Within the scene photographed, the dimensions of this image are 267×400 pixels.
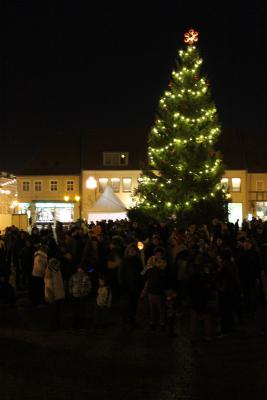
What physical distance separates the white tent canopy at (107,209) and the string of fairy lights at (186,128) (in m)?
3.44

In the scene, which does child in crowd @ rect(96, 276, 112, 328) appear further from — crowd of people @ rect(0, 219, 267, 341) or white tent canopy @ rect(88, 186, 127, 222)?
white tent canopy @ rect(88, 186, 127, 222)

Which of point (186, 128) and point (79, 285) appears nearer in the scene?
point (79, 285)

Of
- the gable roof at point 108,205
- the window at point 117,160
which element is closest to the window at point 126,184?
the window at point 117,160

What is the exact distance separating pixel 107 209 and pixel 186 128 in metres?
7.04

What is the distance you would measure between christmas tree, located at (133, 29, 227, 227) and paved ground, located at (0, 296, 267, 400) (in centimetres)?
1975

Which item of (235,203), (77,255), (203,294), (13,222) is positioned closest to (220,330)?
(203,294)

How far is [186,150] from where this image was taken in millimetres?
33625

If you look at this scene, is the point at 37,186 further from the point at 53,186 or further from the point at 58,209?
the point at 58,209

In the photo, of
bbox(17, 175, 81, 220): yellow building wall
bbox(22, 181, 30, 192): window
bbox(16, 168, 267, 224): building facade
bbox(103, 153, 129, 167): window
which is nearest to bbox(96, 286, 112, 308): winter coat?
bbox(16, 168, 267, 224): building facade

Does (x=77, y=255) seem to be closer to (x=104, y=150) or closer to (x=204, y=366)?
(x=204, y=366)

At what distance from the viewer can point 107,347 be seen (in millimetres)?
11859

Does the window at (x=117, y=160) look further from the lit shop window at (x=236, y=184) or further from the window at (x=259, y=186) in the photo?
the window at (x=259, y=186)

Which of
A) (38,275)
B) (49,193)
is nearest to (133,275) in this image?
(38,275)

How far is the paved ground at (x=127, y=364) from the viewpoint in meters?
8.85
